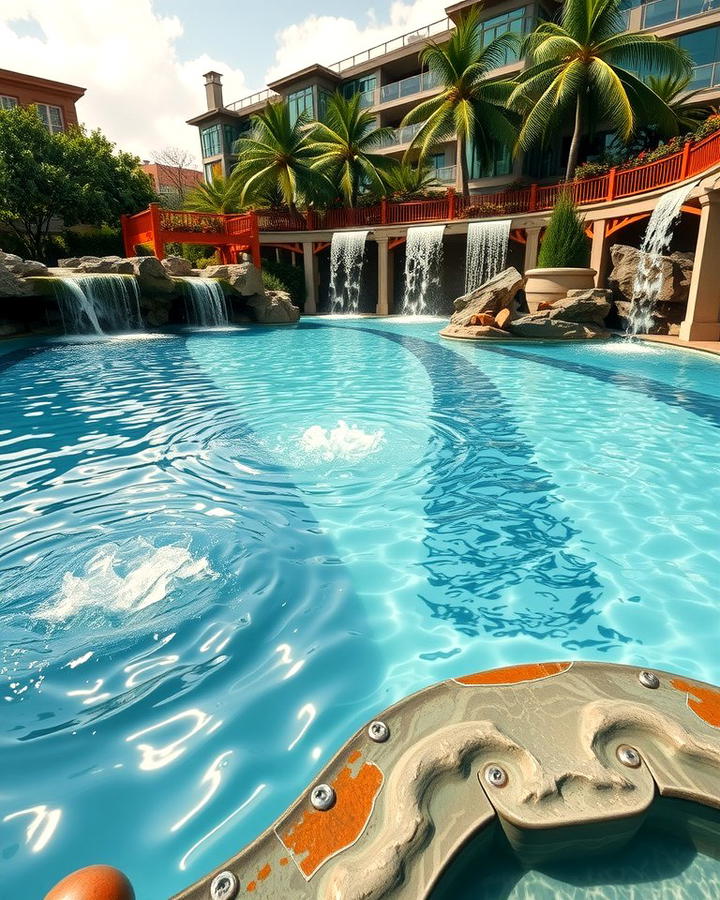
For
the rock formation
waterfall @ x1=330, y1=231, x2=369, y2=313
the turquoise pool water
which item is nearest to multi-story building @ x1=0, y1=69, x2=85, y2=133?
waterfall @ x1=330, y1=231, x2=369, y2=313

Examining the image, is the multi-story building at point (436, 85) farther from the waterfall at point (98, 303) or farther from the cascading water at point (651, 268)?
the waterfall at point (98, 303)

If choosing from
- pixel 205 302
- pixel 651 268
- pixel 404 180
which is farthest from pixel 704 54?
pixel 205 302

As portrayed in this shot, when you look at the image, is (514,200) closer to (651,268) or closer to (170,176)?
(651,268)

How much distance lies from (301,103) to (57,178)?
16323 millimetres

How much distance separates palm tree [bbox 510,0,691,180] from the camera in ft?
55.4

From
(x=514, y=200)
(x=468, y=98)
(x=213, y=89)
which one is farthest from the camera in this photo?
(x=213, y=89)

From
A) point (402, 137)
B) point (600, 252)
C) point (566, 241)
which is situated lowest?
point (600, 252)

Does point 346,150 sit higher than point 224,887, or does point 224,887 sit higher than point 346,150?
point 346,150

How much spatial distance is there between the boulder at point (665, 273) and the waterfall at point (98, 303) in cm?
1424

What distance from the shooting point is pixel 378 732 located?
6.15 ft

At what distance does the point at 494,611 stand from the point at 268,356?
984cm

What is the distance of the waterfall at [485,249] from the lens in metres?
19.1

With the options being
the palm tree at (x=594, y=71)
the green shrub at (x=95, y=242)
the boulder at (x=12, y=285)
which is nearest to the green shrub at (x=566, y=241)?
the palm tree at (x=594, y=71)

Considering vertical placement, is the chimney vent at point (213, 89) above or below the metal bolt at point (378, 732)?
above
